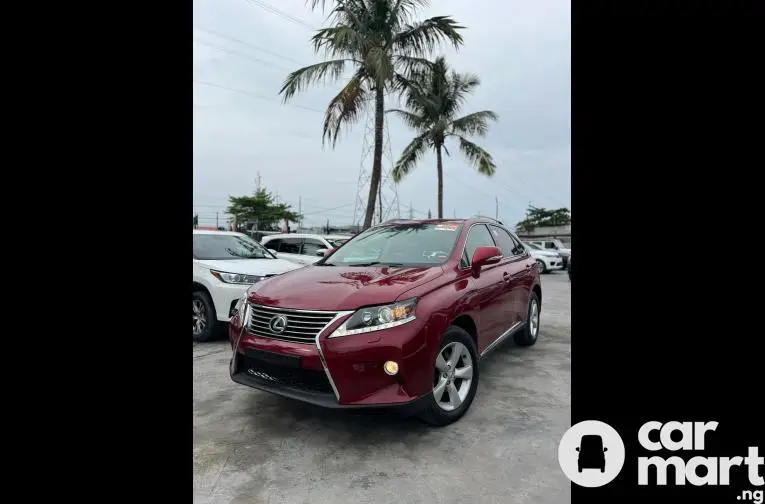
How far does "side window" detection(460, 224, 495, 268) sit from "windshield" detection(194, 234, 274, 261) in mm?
3722

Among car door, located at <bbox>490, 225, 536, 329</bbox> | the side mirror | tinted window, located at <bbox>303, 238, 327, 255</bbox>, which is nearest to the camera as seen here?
the side mirror

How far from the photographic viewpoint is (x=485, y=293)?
377cm

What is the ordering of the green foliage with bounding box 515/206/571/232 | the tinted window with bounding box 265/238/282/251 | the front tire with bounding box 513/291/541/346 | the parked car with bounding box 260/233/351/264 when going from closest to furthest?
the front tire with bounding box 513/291/541/346 < the parked car with bounding box 260/233/351/264 < the tinted window with bounding box 265/238/282/251 < the green foliage with bounding box 515/206/571/232

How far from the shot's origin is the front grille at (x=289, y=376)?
278 cm

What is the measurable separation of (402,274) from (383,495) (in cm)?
150

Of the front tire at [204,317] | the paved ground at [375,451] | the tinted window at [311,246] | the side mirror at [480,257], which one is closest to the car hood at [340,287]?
the side mirror at [480,257]

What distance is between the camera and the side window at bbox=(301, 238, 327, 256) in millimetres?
9656

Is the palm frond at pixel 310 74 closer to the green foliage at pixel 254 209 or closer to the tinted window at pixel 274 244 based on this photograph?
the tinted window at pixel 274 244

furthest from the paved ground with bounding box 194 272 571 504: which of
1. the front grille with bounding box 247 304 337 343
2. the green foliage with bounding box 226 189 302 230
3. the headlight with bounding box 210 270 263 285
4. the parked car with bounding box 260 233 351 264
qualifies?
the green foliage with bounding box 226 189 302 230
